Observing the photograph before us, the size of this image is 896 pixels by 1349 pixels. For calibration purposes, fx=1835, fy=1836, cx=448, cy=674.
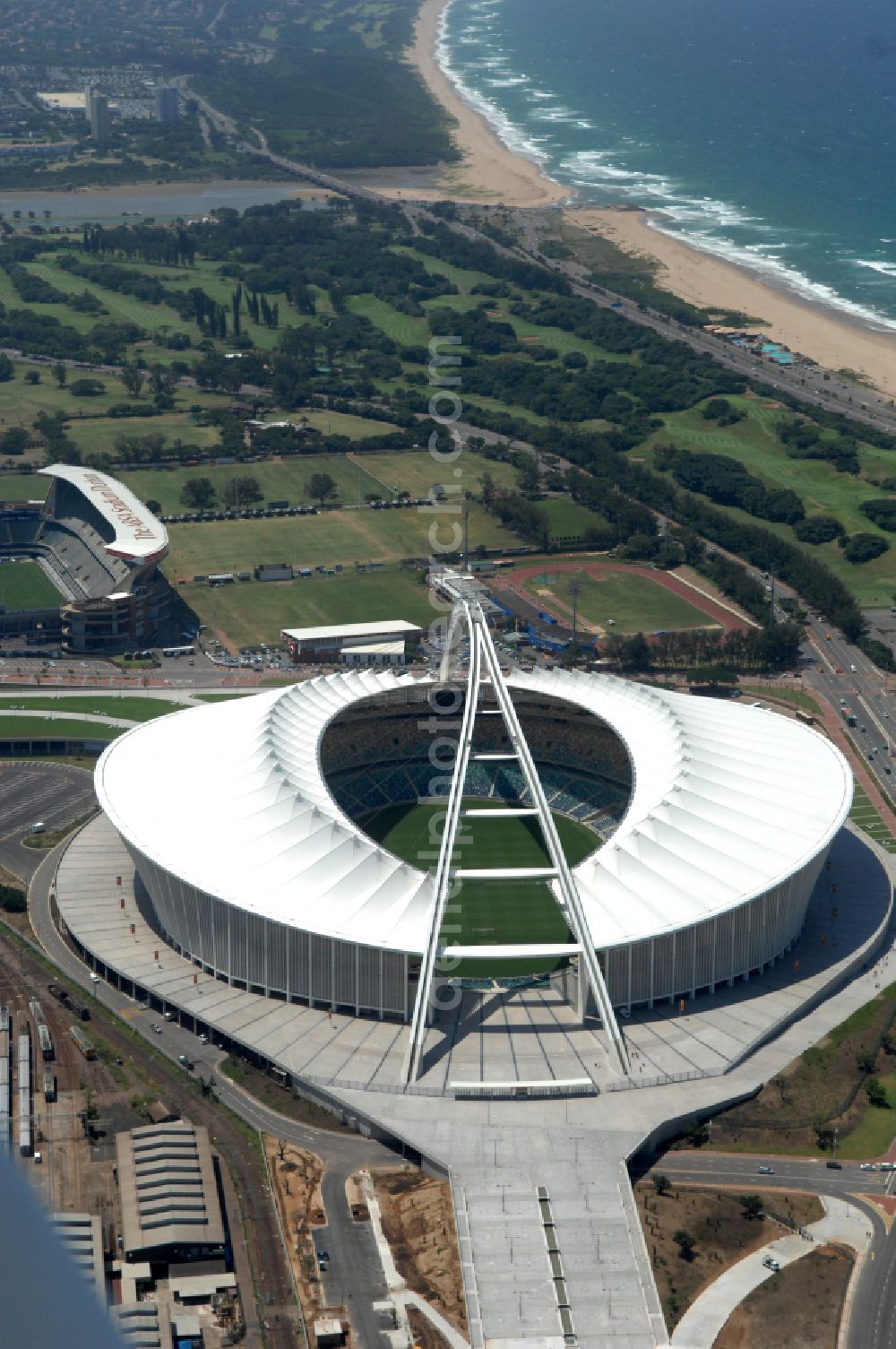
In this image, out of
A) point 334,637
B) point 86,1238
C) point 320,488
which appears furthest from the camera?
point 320,488

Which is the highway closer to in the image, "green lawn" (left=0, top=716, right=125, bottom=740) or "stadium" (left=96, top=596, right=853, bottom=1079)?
"stadium" (left=96, top=596, right=853, bottom=1079)

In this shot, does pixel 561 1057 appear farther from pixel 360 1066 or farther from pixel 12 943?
pixel 12 943

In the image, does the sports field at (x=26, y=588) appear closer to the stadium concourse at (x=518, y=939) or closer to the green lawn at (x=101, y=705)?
the green lawn at (x=101, y=705)

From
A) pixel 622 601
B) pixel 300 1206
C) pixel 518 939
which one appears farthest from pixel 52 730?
pixel 300 1206

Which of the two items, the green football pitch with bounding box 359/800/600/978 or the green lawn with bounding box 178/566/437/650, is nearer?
the green football pitch with bounding box 359/800/600/978

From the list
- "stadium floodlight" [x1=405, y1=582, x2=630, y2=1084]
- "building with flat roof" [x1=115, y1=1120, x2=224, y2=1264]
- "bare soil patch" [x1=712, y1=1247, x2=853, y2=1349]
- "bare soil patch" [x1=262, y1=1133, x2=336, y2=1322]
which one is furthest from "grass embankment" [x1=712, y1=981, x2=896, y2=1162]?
"building with flat roof" [x1=115, y1=1120, x2=224, y2=1264]

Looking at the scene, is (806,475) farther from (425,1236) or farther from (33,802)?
(425,1236)
